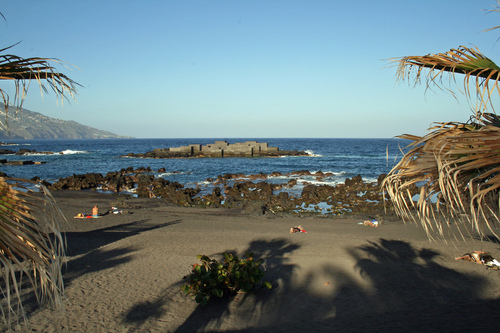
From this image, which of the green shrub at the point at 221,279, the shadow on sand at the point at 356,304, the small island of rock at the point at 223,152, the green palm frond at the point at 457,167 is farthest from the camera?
the small island of rock at the point at 223,152

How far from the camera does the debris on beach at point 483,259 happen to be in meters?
7.92

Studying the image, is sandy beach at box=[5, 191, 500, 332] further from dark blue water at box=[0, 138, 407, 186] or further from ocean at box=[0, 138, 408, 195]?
dark blue water at box=[0, 138, 407, 186]

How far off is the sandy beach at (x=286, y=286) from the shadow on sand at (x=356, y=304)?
0.02 meters

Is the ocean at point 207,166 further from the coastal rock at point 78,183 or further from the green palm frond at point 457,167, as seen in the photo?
the green palm frond at point 457,167

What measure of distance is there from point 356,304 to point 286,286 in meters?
1.38

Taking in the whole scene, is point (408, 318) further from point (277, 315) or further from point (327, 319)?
point (277, 315)

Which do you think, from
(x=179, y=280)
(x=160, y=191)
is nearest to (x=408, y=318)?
(x=179, y=280)

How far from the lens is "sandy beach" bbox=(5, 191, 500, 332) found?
5.65 metres

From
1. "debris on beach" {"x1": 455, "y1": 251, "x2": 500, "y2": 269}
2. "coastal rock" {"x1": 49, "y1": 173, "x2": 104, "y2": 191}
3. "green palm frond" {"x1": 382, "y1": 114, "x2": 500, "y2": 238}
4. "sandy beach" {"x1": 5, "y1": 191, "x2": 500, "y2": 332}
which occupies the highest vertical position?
"green palm frond" {"x1": 382, "y1": 114, "x2": 500, "y2": 238}

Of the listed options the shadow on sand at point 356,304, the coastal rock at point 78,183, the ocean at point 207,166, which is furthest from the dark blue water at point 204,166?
the shadow on sand at point 356,304

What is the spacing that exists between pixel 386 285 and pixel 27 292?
647 cm

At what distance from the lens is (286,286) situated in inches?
280

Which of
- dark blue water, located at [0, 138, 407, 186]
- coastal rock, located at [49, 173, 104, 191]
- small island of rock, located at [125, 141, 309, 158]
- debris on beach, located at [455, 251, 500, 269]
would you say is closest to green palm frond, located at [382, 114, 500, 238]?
debris on beach, located at [455, 251, 500, 269]

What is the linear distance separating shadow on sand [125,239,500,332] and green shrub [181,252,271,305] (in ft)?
0.72
